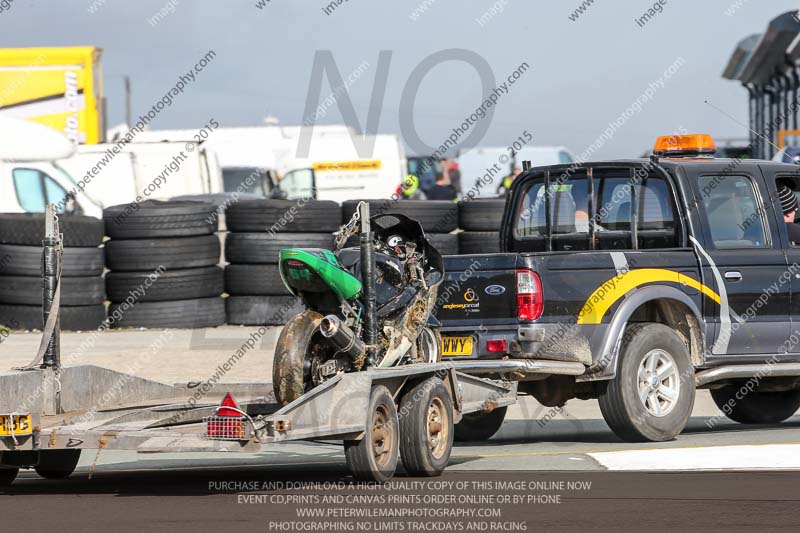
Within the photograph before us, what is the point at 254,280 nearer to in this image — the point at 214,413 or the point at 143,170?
the point at 214,413

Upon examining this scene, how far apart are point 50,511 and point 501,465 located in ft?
10.4

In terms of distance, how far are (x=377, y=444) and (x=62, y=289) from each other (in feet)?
33.0

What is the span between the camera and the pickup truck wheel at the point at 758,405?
12.0 m

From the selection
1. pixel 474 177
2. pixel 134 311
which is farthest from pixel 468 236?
pixel 474 177

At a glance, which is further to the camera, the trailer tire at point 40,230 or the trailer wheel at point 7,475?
the trailer tire at point 40,230

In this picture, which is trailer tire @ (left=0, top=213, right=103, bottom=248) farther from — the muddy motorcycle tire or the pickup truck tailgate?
the muddy motorcycle tire

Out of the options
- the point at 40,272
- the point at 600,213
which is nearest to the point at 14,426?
the point at 600,213

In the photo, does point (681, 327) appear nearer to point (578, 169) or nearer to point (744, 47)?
point (578, 169)

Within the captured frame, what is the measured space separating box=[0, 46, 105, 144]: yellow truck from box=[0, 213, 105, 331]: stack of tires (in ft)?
43.0

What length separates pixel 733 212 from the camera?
10773 mm

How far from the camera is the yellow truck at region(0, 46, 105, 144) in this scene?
3008 cm

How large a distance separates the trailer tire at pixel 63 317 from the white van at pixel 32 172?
6.86 meters

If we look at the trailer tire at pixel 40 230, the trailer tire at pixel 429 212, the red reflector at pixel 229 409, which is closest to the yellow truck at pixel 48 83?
the trailer tire at pixel 40 230

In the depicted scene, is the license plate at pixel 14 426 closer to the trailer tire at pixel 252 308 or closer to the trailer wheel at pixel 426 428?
the trailer wheel at pixel 426 428
